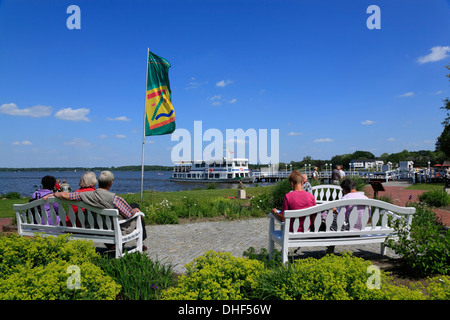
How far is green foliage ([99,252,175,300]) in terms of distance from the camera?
261cm

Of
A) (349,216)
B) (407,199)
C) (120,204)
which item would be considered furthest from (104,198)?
(407,199)

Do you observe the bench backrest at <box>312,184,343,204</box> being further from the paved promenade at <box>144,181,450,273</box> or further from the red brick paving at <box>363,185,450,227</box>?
the red brick paving at <box>363,185,450,227</box>

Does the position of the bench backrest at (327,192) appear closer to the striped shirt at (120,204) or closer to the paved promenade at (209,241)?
the paved promenade at (209,241)

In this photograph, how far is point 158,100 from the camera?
8.18 m

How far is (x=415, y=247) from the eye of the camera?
3.15 m

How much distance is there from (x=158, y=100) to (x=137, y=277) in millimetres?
6268

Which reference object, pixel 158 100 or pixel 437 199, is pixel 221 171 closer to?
pixel 437 199

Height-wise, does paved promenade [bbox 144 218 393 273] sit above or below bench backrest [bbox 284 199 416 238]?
below

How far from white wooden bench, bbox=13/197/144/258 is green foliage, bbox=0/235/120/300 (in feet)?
1.87

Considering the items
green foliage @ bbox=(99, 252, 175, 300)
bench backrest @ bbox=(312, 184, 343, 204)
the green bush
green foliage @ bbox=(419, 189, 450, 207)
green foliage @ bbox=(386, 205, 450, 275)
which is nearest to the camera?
the green bush

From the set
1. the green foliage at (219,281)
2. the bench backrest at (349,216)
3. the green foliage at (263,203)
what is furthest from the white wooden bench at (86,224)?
the green foliage at (263,203)

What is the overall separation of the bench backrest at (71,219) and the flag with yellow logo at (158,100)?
4.34 meters

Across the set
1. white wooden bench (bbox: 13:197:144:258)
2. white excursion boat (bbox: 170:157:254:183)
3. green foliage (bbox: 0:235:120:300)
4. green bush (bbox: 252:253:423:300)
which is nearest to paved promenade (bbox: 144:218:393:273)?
Result: white wooden bench (bbox: 13:197:144:258)
